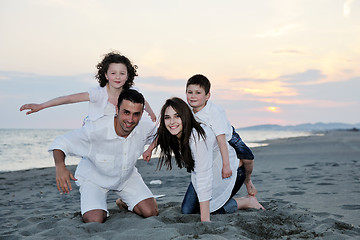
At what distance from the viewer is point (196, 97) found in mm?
4352

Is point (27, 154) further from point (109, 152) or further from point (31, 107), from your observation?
point (109, 152)

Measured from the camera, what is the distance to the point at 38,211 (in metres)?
4.94

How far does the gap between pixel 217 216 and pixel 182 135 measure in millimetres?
1092

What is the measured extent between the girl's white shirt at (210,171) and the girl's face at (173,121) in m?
0.18

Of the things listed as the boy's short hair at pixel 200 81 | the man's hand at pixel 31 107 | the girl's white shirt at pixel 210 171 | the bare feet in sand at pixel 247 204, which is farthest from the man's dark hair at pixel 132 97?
the bare feet in sand at pixel 247 204

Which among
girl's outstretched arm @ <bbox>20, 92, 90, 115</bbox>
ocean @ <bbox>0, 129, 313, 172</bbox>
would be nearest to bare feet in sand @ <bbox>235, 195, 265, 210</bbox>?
girl's outstretched arm @ <bbox>20, 92, 90, 115</bbox>

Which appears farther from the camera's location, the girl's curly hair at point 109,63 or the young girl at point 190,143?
the girl's curly hair at point 109,63

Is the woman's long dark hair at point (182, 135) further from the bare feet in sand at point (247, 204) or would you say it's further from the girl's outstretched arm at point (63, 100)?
the girl's outstretched arm at point (63, 100)

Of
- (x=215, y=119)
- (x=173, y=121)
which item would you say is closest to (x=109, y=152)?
(x=173, y=121)

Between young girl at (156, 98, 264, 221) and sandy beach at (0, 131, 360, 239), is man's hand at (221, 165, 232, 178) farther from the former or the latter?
sandy beach at (0, 131, 360, 239)

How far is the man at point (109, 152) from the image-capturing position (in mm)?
3833

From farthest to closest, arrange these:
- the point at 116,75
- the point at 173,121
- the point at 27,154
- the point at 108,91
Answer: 1. the point at 27,154
2. the point at 108,91
3. the point at 116,75
4. the point at 173,121

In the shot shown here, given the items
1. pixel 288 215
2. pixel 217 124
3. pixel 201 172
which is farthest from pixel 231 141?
pixel 288 215

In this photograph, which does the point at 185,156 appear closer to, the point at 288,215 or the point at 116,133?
the point at 116,133
